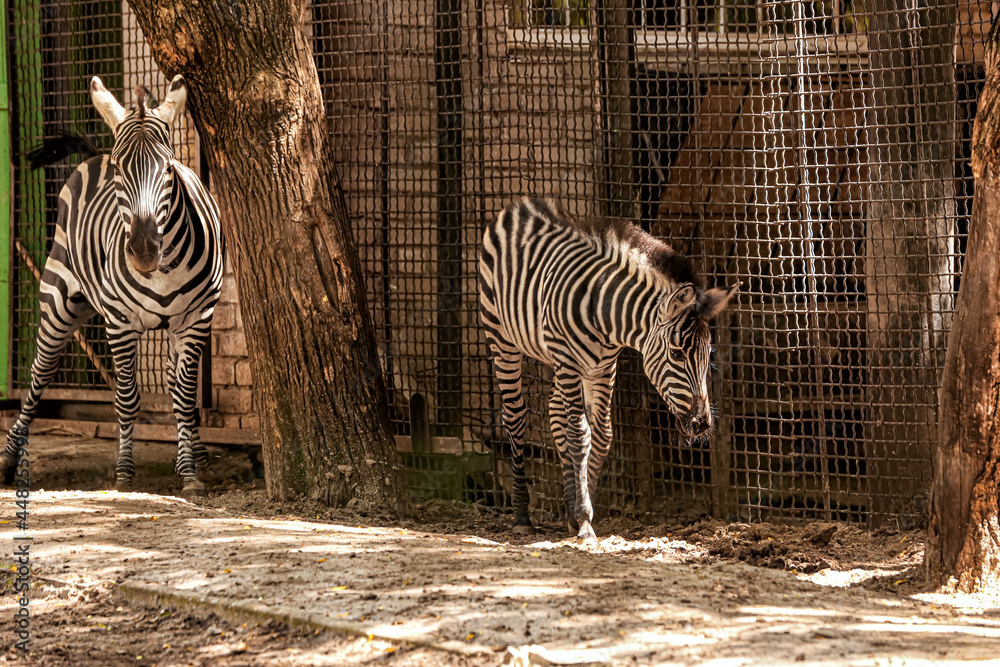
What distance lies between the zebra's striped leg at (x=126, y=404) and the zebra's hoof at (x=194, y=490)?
47 cm

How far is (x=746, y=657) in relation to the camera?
3.20 m

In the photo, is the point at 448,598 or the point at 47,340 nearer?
the point at 448,598

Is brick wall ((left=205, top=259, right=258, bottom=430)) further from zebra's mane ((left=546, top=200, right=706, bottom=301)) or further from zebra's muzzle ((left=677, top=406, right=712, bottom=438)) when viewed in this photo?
zebra's muzzle ((left=677, top=406, right=712, bottom=438))

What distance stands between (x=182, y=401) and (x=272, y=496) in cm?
107

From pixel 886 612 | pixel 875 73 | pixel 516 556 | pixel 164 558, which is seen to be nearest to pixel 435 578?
pixel 516 556

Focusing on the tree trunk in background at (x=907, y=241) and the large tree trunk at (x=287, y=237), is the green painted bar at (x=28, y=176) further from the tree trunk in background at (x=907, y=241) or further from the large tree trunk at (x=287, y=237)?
the tree trunk in background at (x=907, y=241)

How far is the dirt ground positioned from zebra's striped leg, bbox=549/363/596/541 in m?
0.20

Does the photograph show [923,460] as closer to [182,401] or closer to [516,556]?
[516,556]

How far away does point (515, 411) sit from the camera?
6.12 metres

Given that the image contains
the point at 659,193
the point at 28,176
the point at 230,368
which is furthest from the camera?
the point at 28,176

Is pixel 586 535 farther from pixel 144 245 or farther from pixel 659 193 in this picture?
pixel 144 245

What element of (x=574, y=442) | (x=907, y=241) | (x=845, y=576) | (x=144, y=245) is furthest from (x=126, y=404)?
(x=907, y=241)

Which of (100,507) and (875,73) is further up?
(875,73)

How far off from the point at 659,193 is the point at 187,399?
3.49 meters
